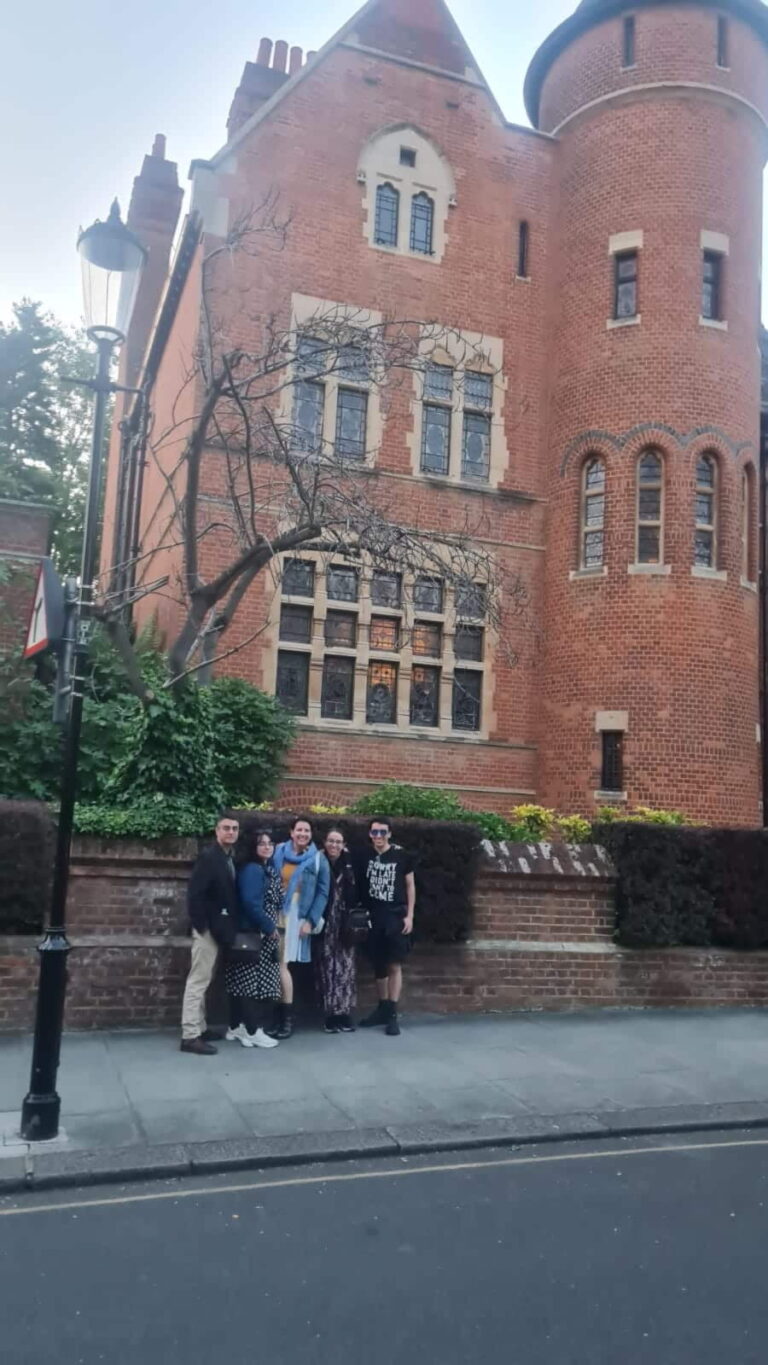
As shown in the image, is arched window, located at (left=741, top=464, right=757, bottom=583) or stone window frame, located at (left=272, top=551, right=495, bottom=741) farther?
arched window, located at (left=741, top=464, right=757, bottom=583)

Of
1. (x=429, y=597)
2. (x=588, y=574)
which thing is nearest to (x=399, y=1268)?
(x=429, y=597)

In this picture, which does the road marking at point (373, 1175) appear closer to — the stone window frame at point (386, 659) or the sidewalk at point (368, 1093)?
the sidewalk at point (368, 1093)

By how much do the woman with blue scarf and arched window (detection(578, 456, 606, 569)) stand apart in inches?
382

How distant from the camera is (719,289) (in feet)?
59.0

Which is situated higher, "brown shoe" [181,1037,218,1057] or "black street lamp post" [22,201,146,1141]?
"black street lamp post" [22,201,146,1141]

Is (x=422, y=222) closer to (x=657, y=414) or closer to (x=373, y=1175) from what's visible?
(x=657, y=414)

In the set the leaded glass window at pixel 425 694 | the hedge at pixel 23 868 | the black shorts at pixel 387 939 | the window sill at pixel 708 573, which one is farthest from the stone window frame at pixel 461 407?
the hedge at pixel 23 868

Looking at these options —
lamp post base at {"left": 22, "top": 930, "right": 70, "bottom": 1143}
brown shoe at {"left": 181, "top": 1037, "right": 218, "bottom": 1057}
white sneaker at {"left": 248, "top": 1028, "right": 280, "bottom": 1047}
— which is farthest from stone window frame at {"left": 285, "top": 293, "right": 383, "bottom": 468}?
lamp post base at {"left": 22, "top": 930, "right": 70, "bottom": 1143}

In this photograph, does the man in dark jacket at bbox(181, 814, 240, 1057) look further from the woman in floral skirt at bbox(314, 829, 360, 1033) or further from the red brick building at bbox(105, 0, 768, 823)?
the red brick building at bbox(105, 0, 768, 823)

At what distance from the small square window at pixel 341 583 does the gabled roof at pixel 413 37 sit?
7.93 meters

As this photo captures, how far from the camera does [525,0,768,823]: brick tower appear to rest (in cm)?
1661

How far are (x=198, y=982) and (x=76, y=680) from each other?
119 inches

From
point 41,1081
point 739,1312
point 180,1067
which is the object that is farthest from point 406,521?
point 739,1312

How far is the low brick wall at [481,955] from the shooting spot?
30.1 ft
